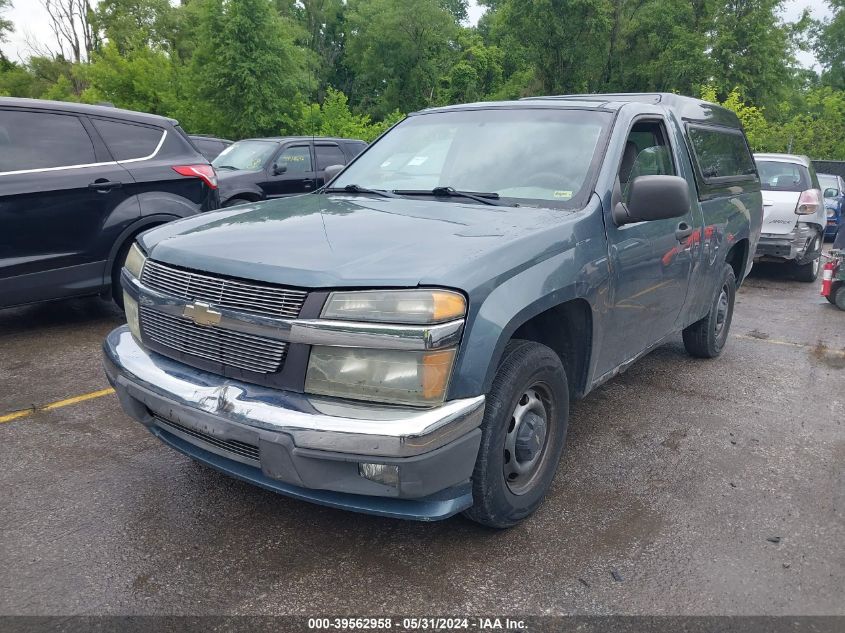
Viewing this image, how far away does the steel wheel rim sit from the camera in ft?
9.46

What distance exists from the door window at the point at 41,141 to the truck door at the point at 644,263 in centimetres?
446

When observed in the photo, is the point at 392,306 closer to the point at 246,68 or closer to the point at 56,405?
the point at 56,405

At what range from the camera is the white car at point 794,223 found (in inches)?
368

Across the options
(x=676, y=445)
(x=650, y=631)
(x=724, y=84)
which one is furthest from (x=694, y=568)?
(x=724, y=84)

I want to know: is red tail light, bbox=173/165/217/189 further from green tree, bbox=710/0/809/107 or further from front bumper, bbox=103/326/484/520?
green tree, bbox=710/0/809/107

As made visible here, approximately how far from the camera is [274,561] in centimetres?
272

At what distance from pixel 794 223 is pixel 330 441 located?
9.00m

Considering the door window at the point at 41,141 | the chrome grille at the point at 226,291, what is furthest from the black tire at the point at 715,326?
the door window at the point at 41,141

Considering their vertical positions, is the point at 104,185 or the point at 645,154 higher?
the point at 645,154

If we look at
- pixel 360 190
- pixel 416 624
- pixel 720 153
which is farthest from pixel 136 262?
pixel 720 153

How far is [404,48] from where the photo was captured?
160 ft

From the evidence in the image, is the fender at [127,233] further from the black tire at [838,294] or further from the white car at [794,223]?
the white car at [794,223]

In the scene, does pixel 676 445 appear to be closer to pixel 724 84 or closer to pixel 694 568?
pixel 694 568

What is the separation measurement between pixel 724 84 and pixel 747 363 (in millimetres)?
Answer: 34846
